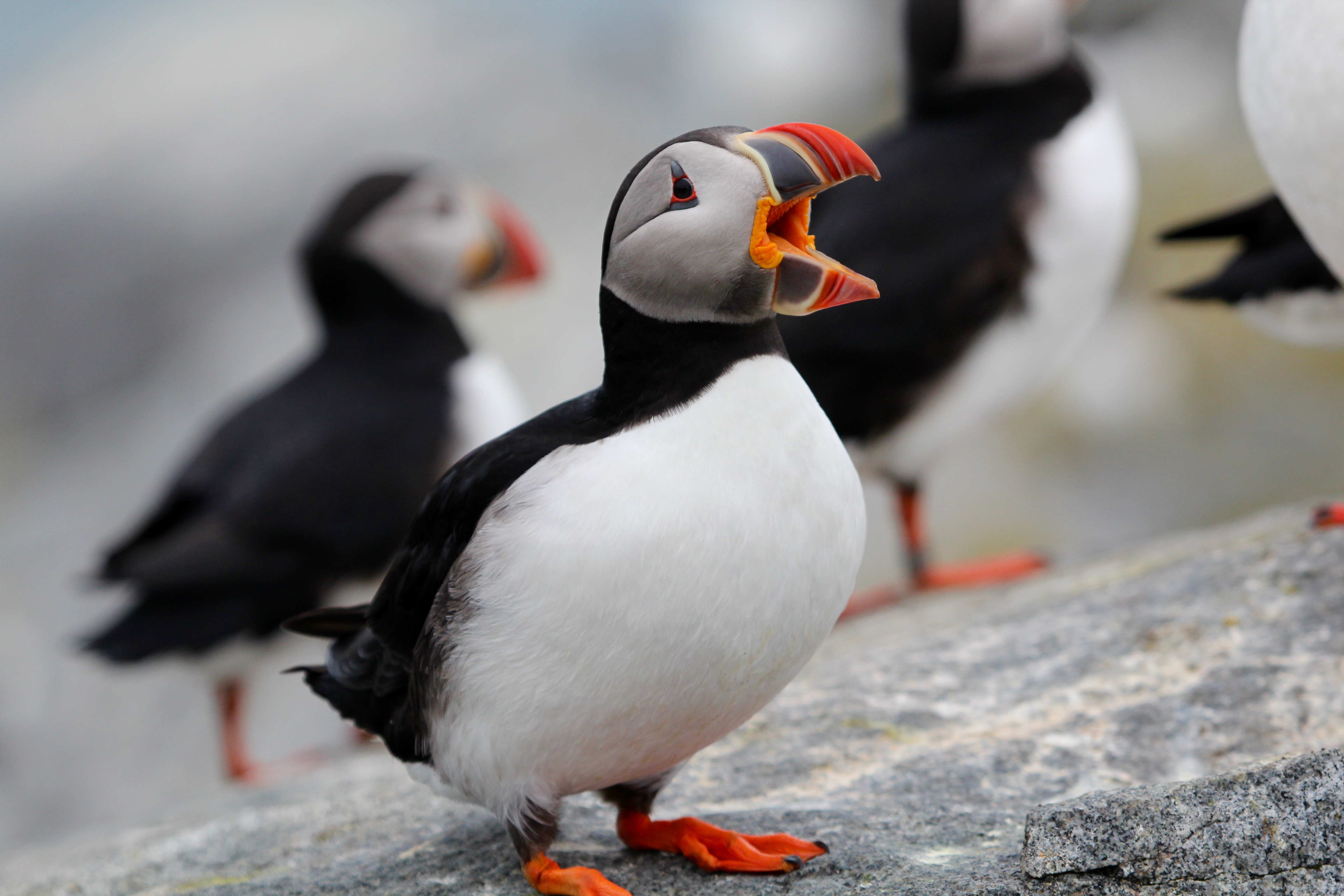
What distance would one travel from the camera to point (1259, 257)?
3771 mm

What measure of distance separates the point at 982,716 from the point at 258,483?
2486mm

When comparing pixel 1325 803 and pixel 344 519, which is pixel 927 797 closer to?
pixel 1325 803

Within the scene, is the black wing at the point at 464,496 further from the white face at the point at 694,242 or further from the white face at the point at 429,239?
the white face at the point at 429,239

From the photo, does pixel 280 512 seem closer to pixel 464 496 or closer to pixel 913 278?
pixel 913 278

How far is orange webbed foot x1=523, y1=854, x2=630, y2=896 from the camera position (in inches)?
82.8

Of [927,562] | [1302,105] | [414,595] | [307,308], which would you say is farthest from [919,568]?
[307,308]

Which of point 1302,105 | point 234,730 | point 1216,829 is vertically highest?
point 1302,105

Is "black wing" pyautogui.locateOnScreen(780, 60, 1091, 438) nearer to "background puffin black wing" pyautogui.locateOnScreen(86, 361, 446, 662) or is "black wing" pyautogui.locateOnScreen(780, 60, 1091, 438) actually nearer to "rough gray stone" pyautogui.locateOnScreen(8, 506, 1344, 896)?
"rough gray stone" pyautogui.locateOnScreen(8, 506, 1344, 896)

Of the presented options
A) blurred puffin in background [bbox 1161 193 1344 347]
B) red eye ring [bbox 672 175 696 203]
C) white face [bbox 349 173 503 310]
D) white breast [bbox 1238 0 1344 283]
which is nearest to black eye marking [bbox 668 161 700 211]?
red eye ring [bbox 672 175 696 203]

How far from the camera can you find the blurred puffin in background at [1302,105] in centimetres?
279

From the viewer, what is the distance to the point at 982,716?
3.00m

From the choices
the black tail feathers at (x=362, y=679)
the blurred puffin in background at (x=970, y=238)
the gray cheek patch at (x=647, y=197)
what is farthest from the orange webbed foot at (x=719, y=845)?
the blurred puffin in background at (x=970, y=238)

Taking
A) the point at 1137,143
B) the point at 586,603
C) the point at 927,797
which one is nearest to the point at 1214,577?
the point at 927,797

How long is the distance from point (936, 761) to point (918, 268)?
1.81 metres
